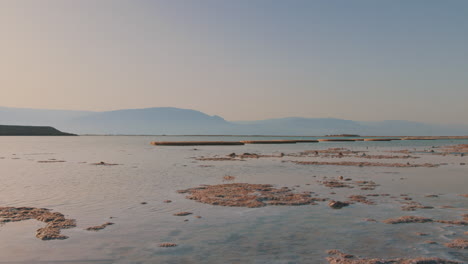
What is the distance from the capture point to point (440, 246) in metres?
9.53

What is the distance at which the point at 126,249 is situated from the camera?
936 cm

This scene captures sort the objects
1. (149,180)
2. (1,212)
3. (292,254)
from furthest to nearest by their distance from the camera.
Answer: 1. (149,180)
2. (1,212)
3. (292,254)

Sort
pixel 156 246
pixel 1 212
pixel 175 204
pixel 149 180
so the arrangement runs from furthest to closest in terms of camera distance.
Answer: pixel 149 180, pixel 175 204, pixel 1 212, pixel 156 246

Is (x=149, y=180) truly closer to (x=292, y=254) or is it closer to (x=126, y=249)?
(x=126, y=249)

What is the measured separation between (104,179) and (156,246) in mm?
16650

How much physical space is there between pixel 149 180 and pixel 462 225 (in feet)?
59.7

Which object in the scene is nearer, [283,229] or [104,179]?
[283,229]

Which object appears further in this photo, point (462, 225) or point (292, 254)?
point (462, 225)

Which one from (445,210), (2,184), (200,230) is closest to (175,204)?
(200,230)

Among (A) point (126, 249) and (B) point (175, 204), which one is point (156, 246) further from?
(B) point (175, 204)

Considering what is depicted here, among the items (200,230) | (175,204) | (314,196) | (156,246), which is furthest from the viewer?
(314,196)

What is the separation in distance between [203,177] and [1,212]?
13.9 metres

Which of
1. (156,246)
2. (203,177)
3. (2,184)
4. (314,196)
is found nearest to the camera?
(156,246)

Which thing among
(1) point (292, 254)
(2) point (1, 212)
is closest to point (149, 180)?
(2) point (1, 212)
